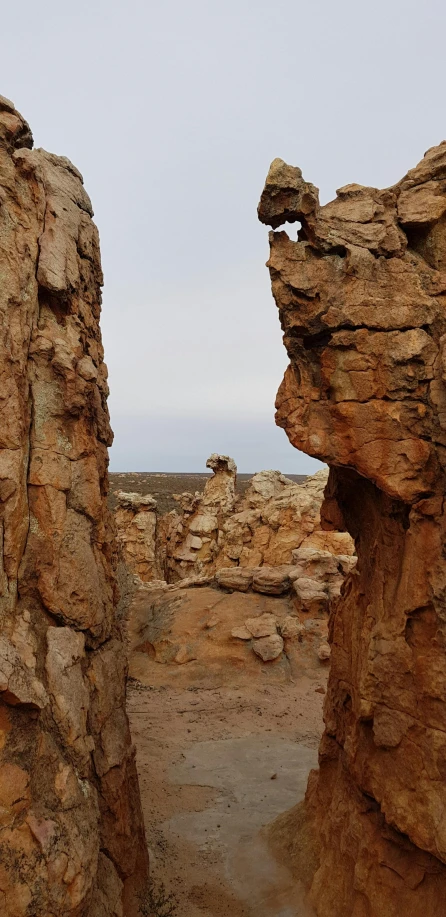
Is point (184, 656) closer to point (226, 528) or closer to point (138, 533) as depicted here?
point (226, 528)

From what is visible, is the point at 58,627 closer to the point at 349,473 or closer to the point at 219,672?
the point at 349,473

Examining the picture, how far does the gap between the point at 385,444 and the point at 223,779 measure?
8.74m

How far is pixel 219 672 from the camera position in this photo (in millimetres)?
17750

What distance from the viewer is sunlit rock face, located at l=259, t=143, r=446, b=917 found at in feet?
22.3

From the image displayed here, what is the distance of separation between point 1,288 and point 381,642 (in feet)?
19.8

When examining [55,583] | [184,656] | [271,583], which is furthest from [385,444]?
[271,583]

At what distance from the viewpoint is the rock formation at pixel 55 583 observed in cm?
559

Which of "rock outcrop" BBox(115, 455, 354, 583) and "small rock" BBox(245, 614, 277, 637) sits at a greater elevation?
"rock outcrop" BBox(115, 455, 354, 583)

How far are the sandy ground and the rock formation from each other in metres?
1.53

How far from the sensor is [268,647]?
18.0 metres

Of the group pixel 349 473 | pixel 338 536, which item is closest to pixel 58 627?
pixel 349 473

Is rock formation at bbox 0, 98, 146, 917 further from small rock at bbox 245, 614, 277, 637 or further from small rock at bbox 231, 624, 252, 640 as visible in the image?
small rock at bbox 245, 614, 277, 637

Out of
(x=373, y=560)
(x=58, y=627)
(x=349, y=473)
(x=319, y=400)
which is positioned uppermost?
(x=319, y=400)

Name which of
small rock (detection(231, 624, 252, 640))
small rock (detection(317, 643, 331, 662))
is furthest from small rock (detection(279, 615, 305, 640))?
small rock (detection(231, 624, 252, 640))
